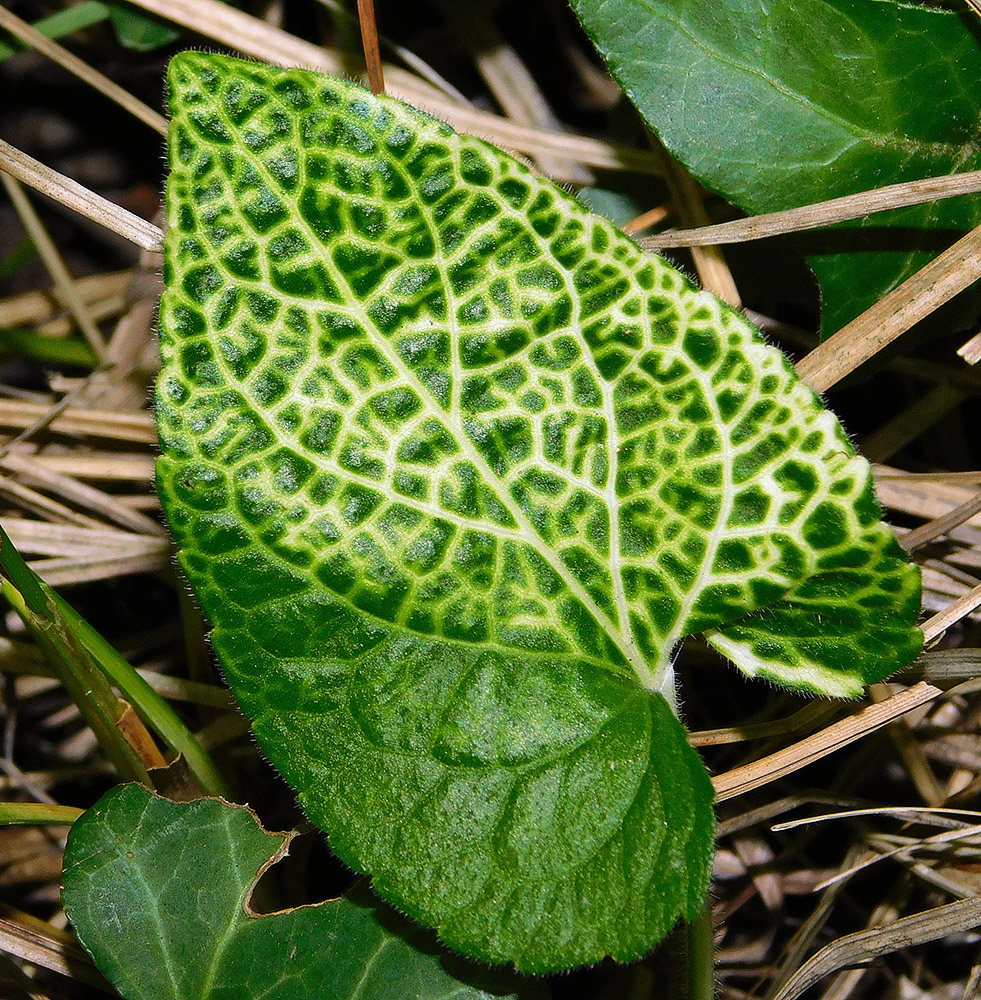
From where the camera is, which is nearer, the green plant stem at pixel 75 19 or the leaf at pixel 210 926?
the leaf at pixel 210 926

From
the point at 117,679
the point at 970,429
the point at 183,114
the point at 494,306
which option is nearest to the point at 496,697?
the point at 494,306

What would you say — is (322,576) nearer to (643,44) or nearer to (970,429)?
(643,44)

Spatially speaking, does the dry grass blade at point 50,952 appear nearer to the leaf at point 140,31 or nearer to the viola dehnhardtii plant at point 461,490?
the viola dehnhardtii plant at point 461,490

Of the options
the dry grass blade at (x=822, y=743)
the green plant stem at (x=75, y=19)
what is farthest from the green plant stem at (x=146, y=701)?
the green plant stem at (x=75, y=19)

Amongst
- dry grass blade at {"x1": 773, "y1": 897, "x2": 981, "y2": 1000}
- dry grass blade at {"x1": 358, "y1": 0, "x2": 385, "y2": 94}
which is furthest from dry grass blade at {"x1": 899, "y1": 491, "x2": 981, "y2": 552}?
dry grass blade at {"x1": 358, "y1": 0, "x2": 385, "y2": 94}

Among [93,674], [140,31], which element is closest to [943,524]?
[93,674]
